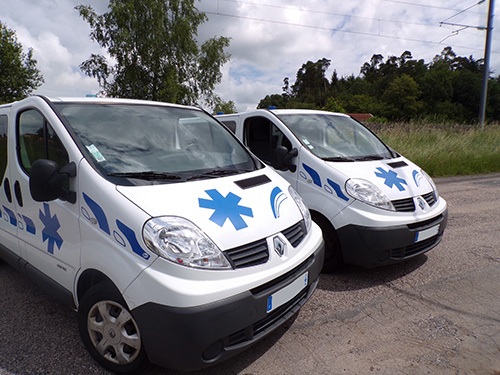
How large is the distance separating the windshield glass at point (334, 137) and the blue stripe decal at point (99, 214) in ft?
7.79

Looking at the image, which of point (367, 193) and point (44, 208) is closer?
point (44, 208)

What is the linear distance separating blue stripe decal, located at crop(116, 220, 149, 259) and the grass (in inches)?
379

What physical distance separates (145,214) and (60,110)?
1196 millimetres

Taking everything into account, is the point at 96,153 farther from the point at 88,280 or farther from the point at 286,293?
the point at 286,293

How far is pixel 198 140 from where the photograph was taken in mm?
3002

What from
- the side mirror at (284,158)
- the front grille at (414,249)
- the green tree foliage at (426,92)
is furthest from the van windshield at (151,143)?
the green tree foliage at (426,92)

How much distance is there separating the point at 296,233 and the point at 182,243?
85 cm

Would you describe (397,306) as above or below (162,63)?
below

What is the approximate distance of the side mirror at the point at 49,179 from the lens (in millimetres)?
2111

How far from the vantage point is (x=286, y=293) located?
217cm

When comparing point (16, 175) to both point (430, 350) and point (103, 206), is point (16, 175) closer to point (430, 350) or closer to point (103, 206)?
point (103, 206)

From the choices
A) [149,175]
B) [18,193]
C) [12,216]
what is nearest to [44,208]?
[18,193]

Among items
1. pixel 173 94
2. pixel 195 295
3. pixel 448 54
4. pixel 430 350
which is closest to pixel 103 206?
pixel 195 295

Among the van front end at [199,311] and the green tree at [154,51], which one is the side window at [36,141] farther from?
the green tree at [154,51]
